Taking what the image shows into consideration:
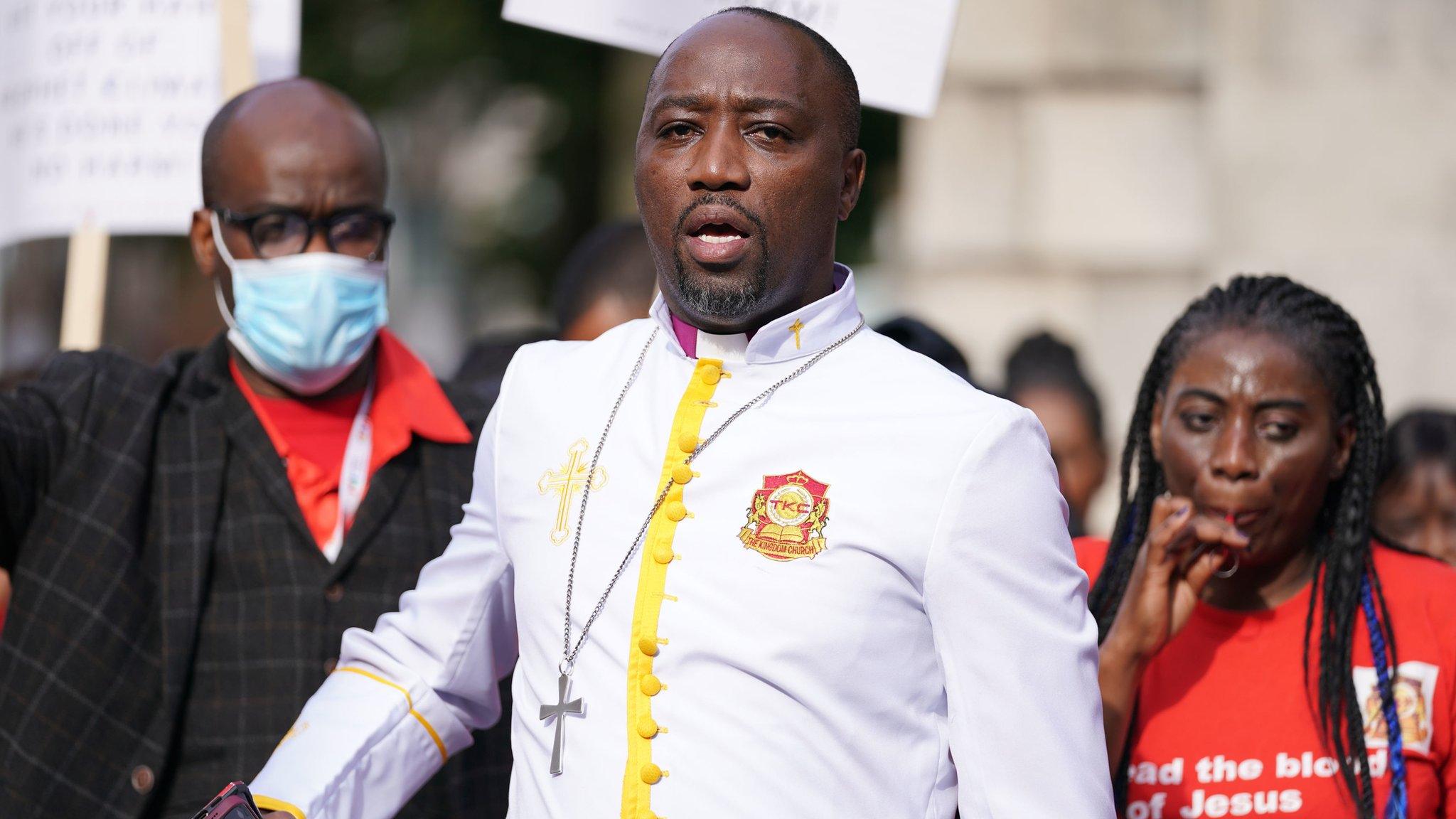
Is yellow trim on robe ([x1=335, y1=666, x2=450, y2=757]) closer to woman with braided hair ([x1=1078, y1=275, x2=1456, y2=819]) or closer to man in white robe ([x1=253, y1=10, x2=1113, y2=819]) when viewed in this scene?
man in white robe ([x1=253, y1=10, x2=1113, y2=819])

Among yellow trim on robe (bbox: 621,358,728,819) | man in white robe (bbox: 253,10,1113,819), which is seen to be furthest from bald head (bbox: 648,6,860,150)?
yellow trim on robe (bbox: 621,358,728,819)

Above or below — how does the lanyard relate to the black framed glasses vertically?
below

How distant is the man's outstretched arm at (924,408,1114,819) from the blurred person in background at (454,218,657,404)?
301cm

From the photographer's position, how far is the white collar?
9.04ft

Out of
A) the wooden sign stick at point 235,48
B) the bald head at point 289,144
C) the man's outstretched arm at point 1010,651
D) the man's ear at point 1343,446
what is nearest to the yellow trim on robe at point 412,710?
the man's outstretched arm at point 1010,651

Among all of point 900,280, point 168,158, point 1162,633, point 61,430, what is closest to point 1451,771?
point 1162,633

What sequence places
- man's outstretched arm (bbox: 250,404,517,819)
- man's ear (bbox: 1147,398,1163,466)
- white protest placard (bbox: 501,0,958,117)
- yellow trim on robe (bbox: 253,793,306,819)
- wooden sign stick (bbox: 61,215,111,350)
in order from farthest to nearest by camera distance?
wooden sign stick (bbox: 61,215,111,350) → white protest placard (bbox: 501,0,958,117) → man's ear (bbox: 1147,398,1163,466) → man's outstretched arm (bbox: 250,404,517,819) → yellow trim on robe (bbox: 253,793,306,819)

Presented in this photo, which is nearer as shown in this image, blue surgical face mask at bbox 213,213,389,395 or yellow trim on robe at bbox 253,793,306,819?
yellow trim on robe at bbox 253,793,306,819

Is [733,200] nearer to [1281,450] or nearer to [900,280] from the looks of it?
[1281,450]

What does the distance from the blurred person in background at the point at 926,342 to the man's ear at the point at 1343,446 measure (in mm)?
852

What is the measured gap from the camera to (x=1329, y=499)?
3.86 meters

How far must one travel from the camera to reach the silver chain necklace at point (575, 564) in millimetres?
2641

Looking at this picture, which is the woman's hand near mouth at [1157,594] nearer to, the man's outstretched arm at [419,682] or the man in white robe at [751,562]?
the man in white robe at [751,562]

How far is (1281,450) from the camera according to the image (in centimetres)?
369
